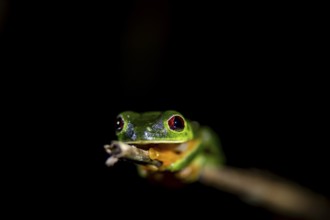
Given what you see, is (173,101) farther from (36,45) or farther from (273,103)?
(36,45)

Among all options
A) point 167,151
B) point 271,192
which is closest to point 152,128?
point 167,151

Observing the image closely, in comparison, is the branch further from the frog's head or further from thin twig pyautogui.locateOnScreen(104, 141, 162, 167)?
thin twig pyautogui.locateOnScreen(104, 141, 162, 167)

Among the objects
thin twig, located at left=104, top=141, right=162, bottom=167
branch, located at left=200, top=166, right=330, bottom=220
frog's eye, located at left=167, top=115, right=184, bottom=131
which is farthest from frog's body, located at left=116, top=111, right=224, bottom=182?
branch, located at left=200, top=166, right=330, bottom=220

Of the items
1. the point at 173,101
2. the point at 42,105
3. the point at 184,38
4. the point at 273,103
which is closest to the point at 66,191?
the point at 42,105

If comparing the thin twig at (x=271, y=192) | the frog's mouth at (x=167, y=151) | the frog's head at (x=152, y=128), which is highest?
the frog's head at (x=152, y=128)

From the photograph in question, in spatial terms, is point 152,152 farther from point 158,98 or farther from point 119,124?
point 158,98

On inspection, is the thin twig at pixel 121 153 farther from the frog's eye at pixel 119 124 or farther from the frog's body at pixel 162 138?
the frog's eye at pixel 119 124

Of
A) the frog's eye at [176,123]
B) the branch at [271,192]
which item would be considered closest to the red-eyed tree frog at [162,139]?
the frog's eye at [176,123]
